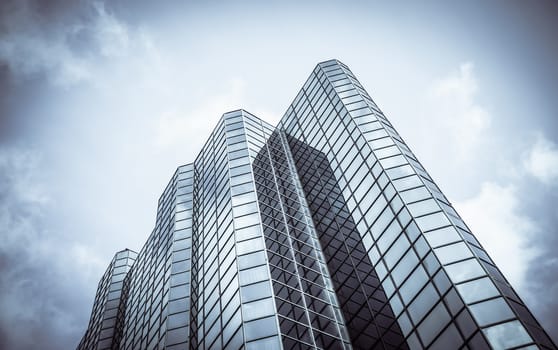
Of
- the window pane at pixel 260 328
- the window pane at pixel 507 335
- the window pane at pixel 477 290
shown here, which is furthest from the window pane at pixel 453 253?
the window pane at pixel 260 328

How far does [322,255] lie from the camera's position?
118 ft

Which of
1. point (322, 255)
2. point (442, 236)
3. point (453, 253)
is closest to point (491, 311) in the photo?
point (453, 253)

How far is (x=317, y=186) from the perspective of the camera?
41594 mm

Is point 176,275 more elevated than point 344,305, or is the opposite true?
point 176,275

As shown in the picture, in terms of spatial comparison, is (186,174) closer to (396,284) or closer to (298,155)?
(298,155)

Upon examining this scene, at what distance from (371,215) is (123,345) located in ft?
92.6

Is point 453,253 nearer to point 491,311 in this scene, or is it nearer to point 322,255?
point 491,311

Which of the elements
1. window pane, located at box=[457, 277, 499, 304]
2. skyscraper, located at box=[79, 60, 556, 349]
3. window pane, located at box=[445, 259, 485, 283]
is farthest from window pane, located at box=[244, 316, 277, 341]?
window pane, located at box=[457, 277, 499, 304]

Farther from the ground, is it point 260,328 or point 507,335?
point 260,328

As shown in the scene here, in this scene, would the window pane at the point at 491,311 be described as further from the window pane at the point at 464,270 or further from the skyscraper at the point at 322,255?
the window pane at the point at 464,270

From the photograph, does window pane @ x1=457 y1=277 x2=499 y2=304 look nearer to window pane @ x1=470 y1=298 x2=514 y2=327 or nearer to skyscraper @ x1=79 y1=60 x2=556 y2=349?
skyscraper @ x1=79 y1=60 x2=556 y2=349

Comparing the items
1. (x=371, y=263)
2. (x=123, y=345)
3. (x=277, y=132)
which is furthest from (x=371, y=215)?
(x=123, y=345)

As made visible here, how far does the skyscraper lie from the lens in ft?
83.9

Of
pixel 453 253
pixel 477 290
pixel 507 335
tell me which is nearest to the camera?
pixel 507 335
